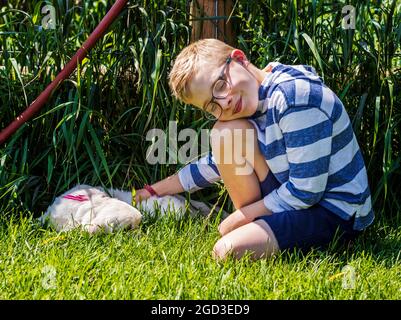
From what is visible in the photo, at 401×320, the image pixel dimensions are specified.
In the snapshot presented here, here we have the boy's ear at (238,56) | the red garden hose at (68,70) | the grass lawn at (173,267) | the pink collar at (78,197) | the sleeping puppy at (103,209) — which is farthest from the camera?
the red garden hose at (68,70)

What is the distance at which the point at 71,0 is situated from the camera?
143 inches

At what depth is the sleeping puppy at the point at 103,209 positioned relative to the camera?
113 inches

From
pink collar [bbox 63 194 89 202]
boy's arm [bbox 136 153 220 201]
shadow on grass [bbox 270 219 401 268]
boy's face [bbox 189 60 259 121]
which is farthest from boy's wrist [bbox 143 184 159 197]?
shadow on grass [bbox 270 219 401 268]

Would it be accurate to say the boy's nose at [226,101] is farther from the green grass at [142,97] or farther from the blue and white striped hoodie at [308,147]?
the green grass at [142,97]

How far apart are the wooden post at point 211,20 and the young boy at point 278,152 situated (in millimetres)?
468

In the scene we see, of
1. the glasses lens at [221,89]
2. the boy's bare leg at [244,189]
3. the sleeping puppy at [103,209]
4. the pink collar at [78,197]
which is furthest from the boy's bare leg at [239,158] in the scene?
the pink collar at [78,197]

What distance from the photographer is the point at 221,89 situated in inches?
104

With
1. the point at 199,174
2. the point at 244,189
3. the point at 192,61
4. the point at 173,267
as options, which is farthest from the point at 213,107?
the point at 173,267

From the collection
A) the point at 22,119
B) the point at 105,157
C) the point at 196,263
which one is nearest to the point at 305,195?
the point at 196,263

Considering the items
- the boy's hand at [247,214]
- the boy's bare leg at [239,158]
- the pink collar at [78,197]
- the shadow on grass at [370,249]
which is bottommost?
the shadow on grass at [370,249]

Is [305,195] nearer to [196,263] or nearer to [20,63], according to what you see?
[196,263]

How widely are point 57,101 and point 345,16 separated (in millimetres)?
1163

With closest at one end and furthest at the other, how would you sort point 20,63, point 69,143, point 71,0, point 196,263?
point 196,263 → point 69,143 → point 20,63 → point 71,0

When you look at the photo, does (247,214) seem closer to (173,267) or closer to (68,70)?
(173,267)
